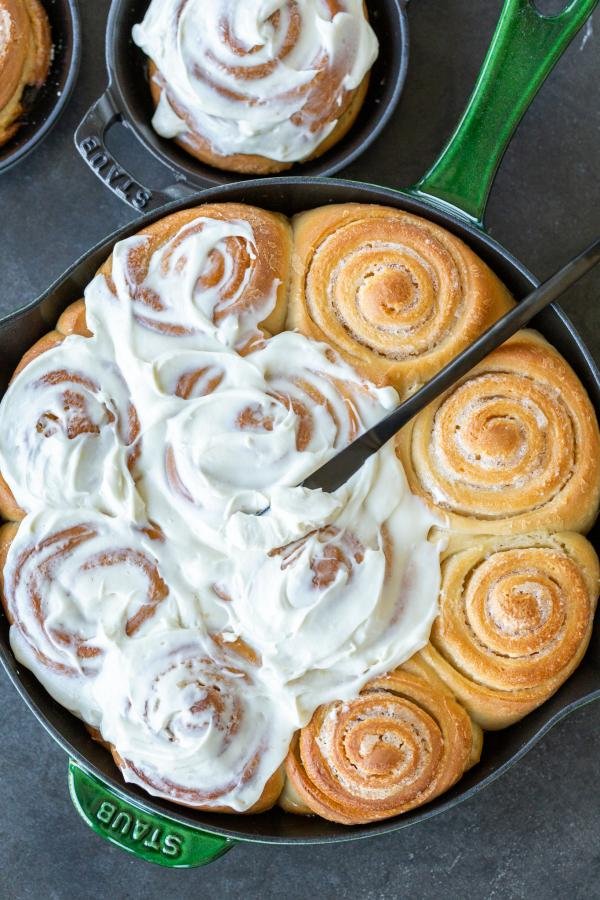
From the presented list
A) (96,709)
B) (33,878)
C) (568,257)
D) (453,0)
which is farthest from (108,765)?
(453,0)

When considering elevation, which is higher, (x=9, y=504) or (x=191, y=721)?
(x=9, y=504)

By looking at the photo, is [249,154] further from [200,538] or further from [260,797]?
[260,797]

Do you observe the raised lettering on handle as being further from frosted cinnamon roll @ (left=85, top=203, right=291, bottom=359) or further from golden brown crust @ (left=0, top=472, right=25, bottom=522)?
golden brown crust @ (left=0, top=472, right=25, bottom=522)

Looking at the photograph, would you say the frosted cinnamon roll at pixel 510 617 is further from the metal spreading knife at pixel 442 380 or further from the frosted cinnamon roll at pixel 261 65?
the frosted cinnamon roll at pixel 261 65

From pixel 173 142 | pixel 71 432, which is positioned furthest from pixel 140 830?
pixel 173 142

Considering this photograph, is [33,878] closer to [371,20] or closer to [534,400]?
[534,400]

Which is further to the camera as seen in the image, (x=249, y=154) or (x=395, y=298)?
(x=249, y=154)

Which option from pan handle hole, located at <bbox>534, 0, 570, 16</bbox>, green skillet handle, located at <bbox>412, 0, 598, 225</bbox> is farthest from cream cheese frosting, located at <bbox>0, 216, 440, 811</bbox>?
pan handle hole, located at <bbox>534, 0, 570, 16</bbox>
